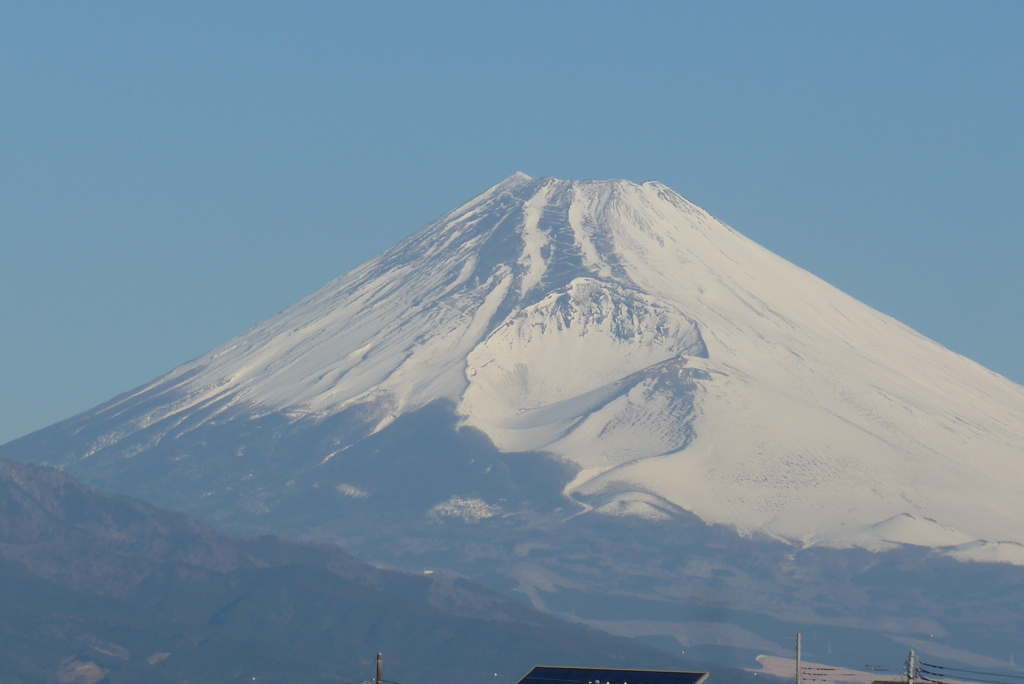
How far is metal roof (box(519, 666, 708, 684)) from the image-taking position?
52781mm

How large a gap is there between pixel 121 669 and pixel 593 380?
9347 centimetres

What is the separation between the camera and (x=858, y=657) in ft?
489

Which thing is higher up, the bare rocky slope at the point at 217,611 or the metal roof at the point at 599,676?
the bare rocky slope at the point at 217,611

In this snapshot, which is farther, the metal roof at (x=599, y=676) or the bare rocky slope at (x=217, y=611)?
the bare rocky slope at (x=217, y=611)

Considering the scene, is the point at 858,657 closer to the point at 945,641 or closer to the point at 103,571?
the point at 945,641

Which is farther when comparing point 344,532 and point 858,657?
point 344,532

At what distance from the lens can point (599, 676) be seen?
55.4 metres

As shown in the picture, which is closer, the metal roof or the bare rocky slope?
the metal roof

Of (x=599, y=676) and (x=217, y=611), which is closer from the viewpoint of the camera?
(x=599, y=676)

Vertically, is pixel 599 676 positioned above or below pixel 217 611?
below

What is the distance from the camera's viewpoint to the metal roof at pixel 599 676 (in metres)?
52.8

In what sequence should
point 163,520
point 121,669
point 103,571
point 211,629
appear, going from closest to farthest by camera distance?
point 121,669, point 211,629, point 103,571, point 163,520

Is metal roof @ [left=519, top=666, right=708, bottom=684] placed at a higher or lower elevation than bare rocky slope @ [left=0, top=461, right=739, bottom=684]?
lower

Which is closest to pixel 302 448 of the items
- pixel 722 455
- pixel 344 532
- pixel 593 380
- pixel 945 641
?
pixel 344 532
